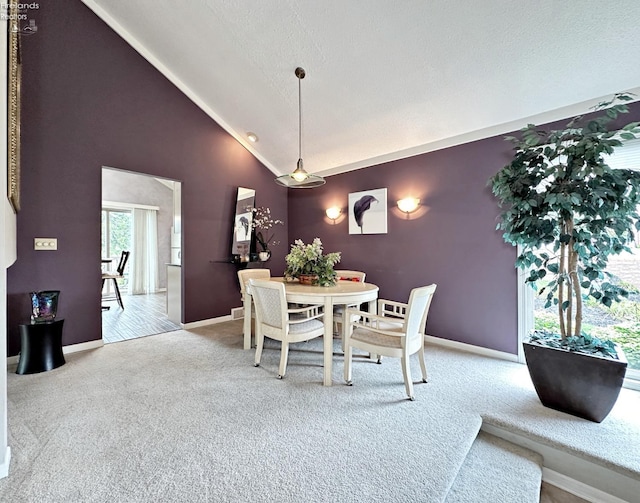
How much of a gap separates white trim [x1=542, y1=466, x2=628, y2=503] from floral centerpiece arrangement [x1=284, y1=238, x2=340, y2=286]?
2.11 meters

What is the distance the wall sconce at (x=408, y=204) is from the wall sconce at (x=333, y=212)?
1.14 m

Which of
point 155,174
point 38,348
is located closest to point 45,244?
point 38,348

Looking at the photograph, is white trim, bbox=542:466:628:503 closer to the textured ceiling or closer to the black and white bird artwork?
the textured ceiling

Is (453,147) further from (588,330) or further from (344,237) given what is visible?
(588,330)

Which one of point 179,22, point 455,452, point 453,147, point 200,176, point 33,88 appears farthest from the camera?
point 200,176

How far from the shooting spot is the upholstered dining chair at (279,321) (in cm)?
258

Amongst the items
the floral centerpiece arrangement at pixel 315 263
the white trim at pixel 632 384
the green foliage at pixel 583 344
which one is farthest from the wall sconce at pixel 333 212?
the white trim at pixel 632 384

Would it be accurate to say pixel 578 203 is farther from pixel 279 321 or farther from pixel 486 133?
pixel 279 321

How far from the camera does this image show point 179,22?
3201 mm

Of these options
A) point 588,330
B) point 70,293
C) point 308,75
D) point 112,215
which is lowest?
point 588,330

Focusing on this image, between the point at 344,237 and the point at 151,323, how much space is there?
11.0 feet

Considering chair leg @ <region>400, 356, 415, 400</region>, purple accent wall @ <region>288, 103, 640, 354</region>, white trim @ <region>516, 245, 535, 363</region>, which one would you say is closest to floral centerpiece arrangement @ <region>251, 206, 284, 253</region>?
purple accent wall @ <region>288, 103, 640, 354</region>

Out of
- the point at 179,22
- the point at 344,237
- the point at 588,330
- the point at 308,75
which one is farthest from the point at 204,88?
the point at 588,330

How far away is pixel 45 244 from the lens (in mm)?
3074
